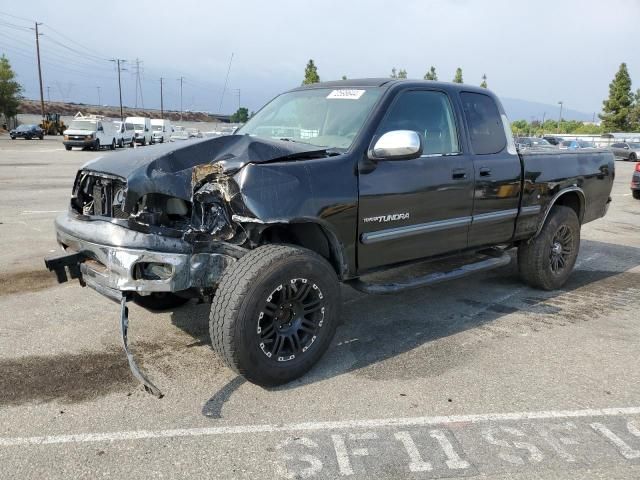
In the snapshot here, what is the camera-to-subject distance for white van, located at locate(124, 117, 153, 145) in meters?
44.5

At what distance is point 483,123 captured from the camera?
16.5 ft

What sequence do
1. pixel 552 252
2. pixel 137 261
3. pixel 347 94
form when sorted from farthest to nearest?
pixel 552 252, pixel 347 94, pixel 137 261

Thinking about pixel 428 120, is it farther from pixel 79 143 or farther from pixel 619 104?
pixel 619 104

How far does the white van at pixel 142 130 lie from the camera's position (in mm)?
44487

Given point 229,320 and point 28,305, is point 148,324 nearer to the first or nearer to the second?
point 28,305

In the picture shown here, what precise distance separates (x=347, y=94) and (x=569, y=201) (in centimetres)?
314

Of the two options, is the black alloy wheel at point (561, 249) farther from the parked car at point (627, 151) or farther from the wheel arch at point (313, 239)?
the parked car at point (627, 151)

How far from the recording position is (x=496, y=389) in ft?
12.1

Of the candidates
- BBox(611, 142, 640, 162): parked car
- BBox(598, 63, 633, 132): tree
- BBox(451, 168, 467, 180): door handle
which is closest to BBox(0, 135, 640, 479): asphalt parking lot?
BBox(451, 168, 467, 180): door handle

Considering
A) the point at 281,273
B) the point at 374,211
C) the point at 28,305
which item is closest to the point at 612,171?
the point at 374,211

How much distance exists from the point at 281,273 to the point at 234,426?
924 millimetres

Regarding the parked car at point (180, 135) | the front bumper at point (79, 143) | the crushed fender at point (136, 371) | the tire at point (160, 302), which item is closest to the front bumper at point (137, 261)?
the crushed fender at point (136, 371)

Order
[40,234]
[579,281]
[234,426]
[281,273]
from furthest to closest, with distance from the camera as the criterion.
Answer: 1. [40,234]
2. [579,281]
3. [281,273]
4. [234,426]

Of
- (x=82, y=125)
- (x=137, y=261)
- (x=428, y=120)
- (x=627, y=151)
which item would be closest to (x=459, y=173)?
(x=428, y=120)
